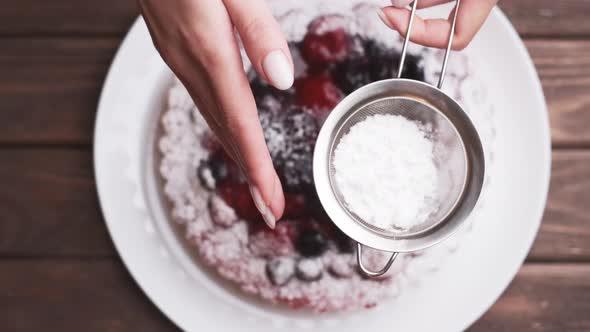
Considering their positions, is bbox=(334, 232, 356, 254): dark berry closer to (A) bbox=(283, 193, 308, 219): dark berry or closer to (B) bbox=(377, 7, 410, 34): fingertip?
(A) bbox=(283, 193, 308, 219): dark berry

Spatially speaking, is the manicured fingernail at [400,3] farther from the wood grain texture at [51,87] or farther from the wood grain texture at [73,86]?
the wood grain texture at [51,87]

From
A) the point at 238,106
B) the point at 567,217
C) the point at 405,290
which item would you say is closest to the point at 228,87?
the point at 238,106

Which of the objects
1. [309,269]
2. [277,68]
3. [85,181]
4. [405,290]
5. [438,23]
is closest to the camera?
[277,68]

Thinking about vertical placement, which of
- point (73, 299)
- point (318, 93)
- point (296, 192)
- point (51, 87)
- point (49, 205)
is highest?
point (318, 93)

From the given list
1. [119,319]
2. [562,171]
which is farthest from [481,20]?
[119,319]

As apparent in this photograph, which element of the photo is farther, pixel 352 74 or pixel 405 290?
pixel 405 290

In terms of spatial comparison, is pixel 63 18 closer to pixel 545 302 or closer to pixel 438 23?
pixel 438 23

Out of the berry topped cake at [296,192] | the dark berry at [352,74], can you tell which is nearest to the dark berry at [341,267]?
the berry topped cake at [296,192]
